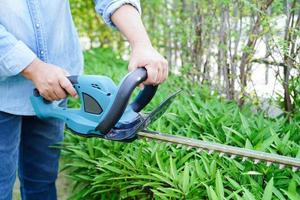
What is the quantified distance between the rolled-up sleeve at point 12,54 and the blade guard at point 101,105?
0.18 meters

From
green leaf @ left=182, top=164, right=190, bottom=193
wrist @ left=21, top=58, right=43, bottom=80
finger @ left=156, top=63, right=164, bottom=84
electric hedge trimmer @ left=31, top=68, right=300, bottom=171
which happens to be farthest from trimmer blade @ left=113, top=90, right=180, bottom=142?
green leaf @ left=182, top=164, right=190, bottom=193

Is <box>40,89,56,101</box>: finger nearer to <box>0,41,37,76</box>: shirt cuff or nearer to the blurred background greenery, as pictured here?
<box>0,41,37,76</box>: shirt cuff

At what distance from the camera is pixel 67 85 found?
65.6 inches

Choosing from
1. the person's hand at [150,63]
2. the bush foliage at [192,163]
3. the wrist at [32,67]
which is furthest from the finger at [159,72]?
the bush foliage at [192,163]

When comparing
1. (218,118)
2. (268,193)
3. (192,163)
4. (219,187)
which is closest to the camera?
(268,193)

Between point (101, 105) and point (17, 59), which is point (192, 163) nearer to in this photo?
point (101, 105)

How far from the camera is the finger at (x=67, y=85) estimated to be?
5.42 ft

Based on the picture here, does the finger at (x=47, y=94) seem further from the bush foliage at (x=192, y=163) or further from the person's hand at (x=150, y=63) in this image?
the bush foliage at (x=192, y=163)

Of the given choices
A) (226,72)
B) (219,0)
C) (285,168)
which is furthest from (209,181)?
(226,72)

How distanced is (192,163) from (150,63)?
0.90 m

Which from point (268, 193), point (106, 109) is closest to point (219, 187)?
point (268, 193)

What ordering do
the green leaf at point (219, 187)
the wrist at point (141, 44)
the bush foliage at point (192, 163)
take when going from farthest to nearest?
the bush foliage at point (192, 163)
the green leaf at point (219, 187)
the wrist at point (141, 44)

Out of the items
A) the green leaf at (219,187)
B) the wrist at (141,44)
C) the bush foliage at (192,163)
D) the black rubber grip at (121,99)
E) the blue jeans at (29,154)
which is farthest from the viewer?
the bush foliage at (192,163)

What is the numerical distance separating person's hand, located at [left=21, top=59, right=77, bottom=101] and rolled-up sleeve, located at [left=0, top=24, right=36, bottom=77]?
24mm
